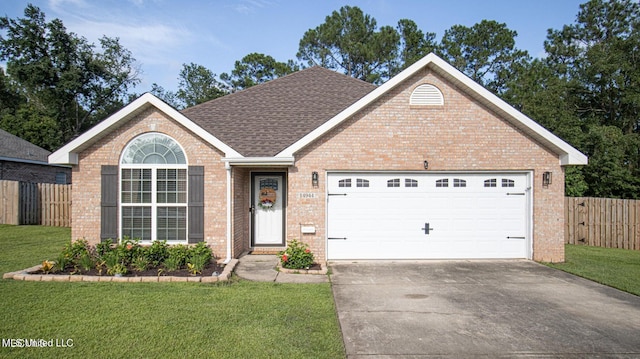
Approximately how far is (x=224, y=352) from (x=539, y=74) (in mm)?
29847

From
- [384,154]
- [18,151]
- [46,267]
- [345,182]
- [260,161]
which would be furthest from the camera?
[18,151]

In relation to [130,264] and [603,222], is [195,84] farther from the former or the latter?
[603,222]

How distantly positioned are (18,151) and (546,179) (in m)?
25.2

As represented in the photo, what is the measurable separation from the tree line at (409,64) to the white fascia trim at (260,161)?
1893cm

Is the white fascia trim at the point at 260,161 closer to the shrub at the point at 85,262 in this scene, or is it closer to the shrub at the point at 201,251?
the shrub at the point at 201,251

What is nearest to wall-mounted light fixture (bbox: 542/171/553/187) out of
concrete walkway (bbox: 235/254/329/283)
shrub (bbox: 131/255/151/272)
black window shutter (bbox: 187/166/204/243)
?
concrete walkway (bbox: 235/254/329/283)

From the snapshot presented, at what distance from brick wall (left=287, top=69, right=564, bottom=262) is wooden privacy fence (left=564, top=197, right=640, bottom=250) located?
192 inches

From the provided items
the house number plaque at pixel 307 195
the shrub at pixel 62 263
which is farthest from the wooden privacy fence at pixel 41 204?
the house number plaque at pixel 307 195

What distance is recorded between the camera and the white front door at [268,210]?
1089cm

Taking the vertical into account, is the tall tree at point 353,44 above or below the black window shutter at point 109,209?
above

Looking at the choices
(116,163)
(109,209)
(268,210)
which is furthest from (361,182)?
(109,209)

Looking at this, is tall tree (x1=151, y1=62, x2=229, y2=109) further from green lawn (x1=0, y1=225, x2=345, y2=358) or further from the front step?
green lawn (x1=0, y1=225, x2=345, y2=358)

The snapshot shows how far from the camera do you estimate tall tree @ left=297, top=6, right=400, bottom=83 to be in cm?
2991

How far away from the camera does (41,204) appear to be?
1591 cm
